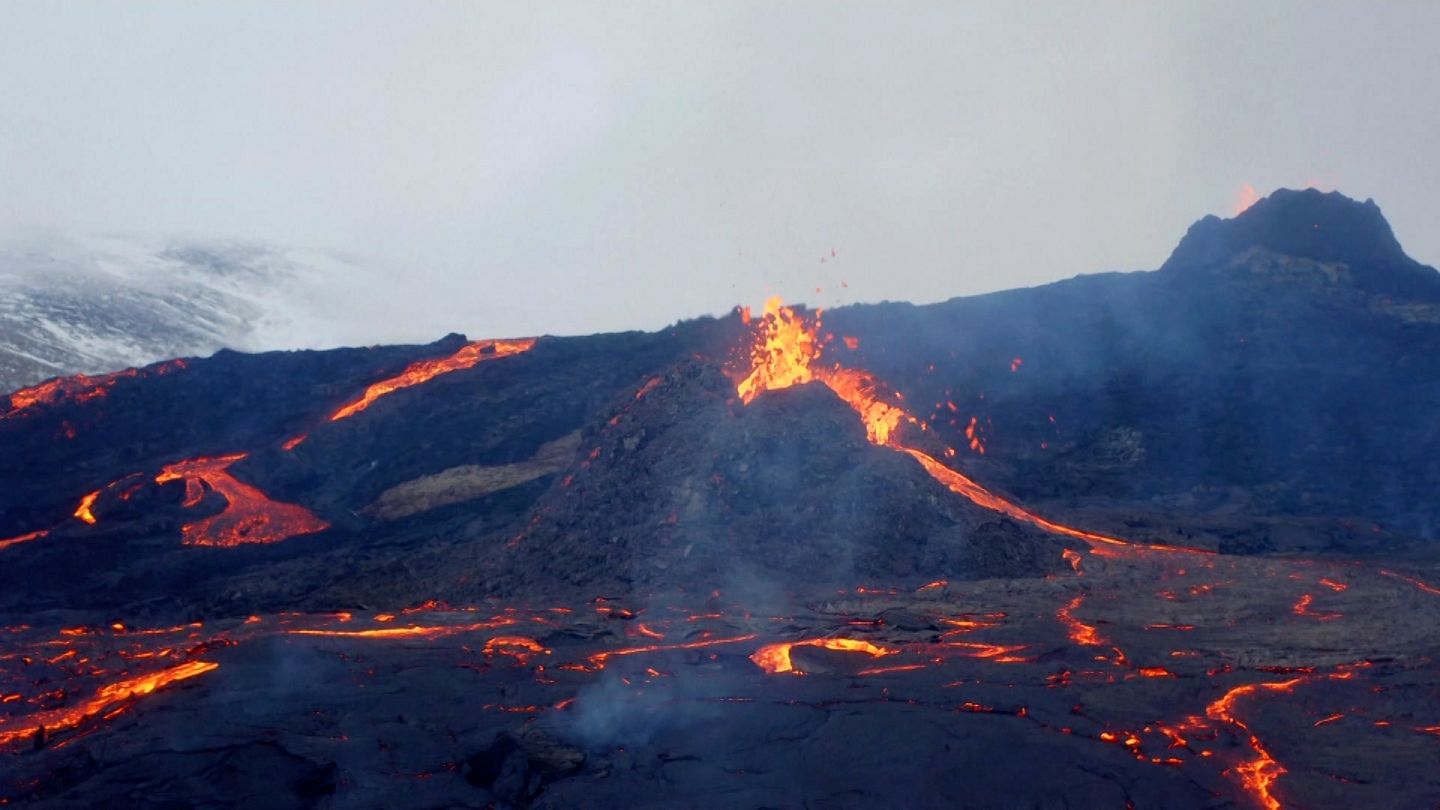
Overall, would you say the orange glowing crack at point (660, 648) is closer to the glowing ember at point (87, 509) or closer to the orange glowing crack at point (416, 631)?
the orange glowing crack at point (416, 631)

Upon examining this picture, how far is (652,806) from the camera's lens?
10867 millimetres

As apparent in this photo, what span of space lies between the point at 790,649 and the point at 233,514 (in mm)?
21402

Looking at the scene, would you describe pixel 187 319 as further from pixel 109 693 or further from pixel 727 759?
pixel 727 759

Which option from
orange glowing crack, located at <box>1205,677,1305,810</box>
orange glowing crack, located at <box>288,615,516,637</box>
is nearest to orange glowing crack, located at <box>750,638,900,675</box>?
orange glowing crack, located at <box>1205,677,1305,810</box>

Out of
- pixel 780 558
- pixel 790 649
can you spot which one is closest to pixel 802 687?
pixel 790 649

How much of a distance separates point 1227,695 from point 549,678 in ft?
31.2

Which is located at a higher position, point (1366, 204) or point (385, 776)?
point (1366, 204)

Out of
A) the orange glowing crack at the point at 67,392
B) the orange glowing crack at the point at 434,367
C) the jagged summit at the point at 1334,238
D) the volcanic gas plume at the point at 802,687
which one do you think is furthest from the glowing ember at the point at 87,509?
the jagged summit at the point at 1334,238

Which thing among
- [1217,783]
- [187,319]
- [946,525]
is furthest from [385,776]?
[187,319]

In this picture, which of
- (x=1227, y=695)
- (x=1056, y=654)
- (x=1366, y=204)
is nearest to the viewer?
(x=1227, y=695)

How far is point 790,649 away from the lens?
17.4 m

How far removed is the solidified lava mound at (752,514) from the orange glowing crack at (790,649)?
20.0ft

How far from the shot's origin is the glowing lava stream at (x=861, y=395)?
3002 cm

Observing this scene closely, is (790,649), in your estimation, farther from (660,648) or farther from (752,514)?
(752,514)
